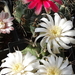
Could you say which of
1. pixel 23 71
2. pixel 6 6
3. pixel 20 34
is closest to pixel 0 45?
pixel 20 34

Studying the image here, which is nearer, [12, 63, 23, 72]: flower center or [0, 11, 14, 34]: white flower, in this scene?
[12, 63, 23, 72]: flower center

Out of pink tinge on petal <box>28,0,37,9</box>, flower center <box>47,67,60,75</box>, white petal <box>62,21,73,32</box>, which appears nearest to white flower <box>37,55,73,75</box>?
flower center <box>47,67,60,75</box>

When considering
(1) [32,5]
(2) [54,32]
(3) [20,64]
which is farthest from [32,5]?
(3) [20,64]

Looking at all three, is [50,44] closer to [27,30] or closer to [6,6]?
[27,30]

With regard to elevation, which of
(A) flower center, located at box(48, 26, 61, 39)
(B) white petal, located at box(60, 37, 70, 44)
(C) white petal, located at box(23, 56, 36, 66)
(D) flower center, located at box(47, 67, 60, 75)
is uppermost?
(A) flower center, located at box(48, 26, 61, 39)

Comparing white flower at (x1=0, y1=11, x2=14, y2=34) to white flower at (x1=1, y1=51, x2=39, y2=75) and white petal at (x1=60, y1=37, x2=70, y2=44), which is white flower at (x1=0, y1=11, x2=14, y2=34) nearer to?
white flower at (x1=1, y1=51, x2=39, y2=75)

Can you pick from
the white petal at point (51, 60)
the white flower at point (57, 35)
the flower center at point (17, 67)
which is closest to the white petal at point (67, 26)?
the white flower at point (57, 35)

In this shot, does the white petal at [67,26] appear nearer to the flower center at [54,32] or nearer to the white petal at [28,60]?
the flower center at [54,32]
